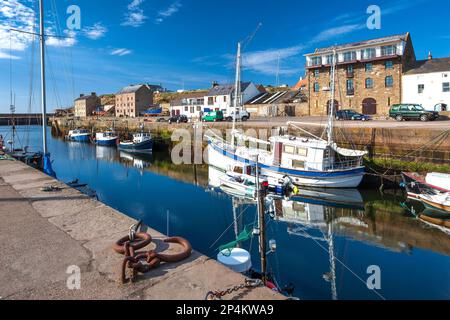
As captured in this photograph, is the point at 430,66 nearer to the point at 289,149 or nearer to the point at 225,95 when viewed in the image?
the point at 289,149

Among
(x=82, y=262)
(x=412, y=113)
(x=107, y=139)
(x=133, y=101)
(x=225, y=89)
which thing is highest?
(x=133, y=101)

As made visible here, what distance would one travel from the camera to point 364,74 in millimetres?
38094

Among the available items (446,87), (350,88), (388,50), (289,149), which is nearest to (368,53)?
(388,50)

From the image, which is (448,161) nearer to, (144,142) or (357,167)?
(357,167)

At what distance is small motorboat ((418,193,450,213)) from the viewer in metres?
13.2

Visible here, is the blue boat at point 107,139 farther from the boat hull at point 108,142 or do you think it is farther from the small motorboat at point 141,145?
the small motorboat at point 141,145

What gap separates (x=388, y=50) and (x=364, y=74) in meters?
3.50

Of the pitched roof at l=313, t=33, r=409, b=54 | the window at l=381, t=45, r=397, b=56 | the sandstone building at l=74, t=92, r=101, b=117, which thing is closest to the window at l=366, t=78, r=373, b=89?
the window at l=381, t=45, r=397, b=56

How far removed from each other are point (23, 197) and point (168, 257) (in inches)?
220

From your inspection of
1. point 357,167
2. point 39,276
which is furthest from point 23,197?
point 357,167

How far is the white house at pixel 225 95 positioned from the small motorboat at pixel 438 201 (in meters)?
39.5

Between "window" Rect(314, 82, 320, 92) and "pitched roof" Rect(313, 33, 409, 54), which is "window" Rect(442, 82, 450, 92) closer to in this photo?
"pitched roof" Rect(313, 33, 409, 54)
